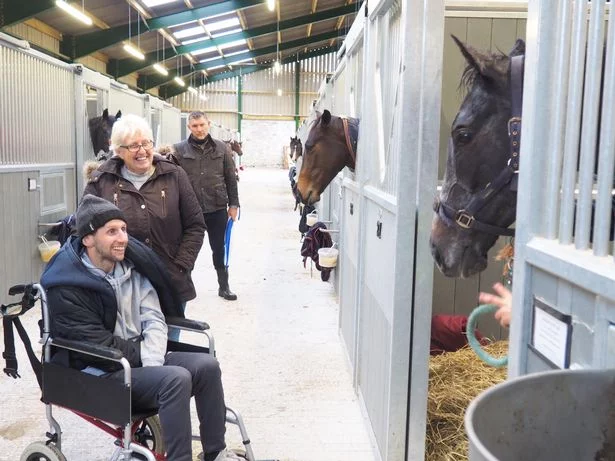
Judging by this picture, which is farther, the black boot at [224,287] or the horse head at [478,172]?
the black boot at [224,287]

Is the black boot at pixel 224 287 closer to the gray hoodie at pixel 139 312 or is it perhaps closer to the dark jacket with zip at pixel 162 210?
the dark jacket with zip at pixel 162 210

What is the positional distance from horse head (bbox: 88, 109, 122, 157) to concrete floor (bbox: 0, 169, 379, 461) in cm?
159

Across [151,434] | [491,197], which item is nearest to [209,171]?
[151,434]

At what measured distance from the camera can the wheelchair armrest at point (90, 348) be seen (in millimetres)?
1874

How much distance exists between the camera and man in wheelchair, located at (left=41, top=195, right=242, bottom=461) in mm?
1942

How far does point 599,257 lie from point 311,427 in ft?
7.15

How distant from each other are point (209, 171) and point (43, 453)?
279cm

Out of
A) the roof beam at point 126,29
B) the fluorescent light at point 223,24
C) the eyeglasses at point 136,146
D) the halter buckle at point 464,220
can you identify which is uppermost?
the fluorescent light at point 223,24

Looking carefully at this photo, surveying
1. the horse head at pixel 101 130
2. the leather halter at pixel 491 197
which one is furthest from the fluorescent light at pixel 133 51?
the leather halter at pixel 491 197

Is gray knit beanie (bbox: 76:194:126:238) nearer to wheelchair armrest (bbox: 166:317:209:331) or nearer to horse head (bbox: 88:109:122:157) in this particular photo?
wheelchair armrest (bbox: 166:317:209:331)

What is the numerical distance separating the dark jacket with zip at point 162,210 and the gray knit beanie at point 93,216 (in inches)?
18.5

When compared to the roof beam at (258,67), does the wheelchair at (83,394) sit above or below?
below

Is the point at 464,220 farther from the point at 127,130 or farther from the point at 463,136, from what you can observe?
the point at 127,130

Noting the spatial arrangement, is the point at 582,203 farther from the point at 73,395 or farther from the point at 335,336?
the point at 335,336
